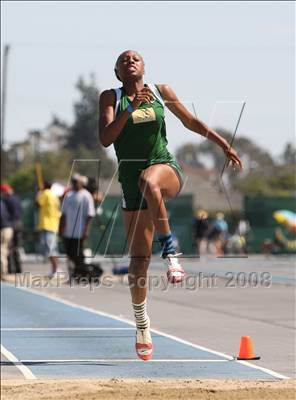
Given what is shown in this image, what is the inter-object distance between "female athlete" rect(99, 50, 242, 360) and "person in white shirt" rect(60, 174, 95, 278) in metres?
12.0

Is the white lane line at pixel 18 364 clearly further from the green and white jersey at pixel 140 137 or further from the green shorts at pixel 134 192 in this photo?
the green and white jersey at pixel 140 137

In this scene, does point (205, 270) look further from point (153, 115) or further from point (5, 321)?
point (153, 115)

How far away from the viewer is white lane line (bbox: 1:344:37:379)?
11328 mm

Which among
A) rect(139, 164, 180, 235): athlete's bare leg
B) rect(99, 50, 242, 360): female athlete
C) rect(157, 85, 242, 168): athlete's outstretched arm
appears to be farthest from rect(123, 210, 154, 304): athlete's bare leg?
rect(157, 85, 242, 168): athlete's outstretched arm

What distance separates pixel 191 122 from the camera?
9516 millimetres

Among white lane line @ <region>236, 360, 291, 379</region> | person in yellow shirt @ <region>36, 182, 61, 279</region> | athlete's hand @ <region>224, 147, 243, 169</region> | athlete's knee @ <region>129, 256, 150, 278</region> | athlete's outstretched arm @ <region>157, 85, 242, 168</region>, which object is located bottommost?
white lane line @ <region>236, 360, 291, 379</region>

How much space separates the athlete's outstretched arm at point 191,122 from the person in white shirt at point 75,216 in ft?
39.7

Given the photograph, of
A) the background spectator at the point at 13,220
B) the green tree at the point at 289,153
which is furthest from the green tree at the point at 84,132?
the background spectator at the point at 13,220

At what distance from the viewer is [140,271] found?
983 cm

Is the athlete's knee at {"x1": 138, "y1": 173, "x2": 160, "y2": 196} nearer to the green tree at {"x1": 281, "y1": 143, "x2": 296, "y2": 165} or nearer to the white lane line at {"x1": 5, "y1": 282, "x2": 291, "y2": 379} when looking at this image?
the white lane line at {"x1": 5, "y1": 282, "x2": 291, "y2": 379}

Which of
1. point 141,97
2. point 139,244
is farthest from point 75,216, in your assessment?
point 141,97

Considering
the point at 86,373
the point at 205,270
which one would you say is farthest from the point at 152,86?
the point at 205,270

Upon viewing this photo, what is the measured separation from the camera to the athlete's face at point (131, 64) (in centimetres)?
901

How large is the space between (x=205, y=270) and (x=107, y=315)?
12.3 m
